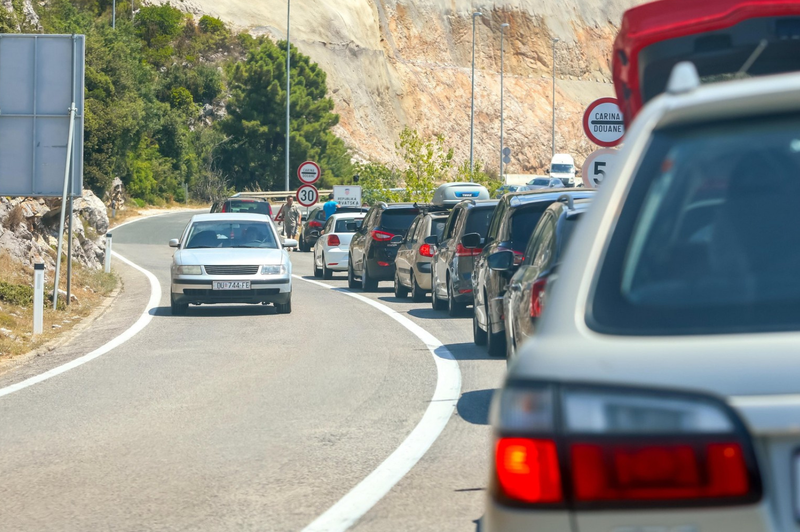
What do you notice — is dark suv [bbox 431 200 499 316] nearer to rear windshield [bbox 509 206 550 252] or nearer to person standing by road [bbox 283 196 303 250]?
rear windshield [bbox 509 206 550 252]

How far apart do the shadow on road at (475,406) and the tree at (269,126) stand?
63104 millimetres

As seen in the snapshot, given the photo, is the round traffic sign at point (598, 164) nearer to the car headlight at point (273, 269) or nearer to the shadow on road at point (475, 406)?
the car headlight at point (273, 269)

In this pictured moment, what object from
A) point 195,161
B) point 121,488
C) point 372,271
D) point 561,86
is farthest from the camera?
point 561,86

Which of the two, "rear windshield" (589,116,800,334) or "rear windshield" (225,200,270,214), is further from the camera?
"rear windshield" (225,200,270,214)

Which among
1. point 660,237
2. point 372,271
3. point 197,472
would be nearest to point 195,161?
point 372,271

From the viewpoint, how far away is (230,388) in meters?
11.1

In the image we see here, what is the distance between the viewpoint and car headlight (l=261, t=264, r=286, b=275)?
62.5 feet

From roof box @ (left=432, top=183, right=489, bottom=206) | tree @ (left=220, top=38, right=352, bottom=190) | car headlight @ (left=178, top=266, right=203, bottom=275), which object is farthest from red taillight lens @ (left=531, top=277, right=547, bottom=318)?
tree @ (left=220, top=38, right=352, bottom=190)

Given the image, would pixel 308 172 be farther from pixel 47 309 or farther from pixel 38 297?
pixel 38 297

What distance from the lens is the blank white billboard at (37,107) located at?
743 inches

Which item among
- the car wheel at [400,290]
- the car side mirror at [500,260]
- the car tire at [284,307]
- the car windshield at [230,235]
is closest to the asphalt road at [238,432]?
the car side mirror at [500,260]

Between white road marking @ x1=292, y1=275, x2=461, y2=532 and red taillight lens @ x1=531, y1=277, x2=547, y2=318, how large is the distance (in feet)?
3.46

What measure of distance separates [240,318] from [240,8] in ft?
271

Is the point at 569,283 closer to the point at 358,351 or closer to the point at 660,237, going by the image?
the point at 660,237
